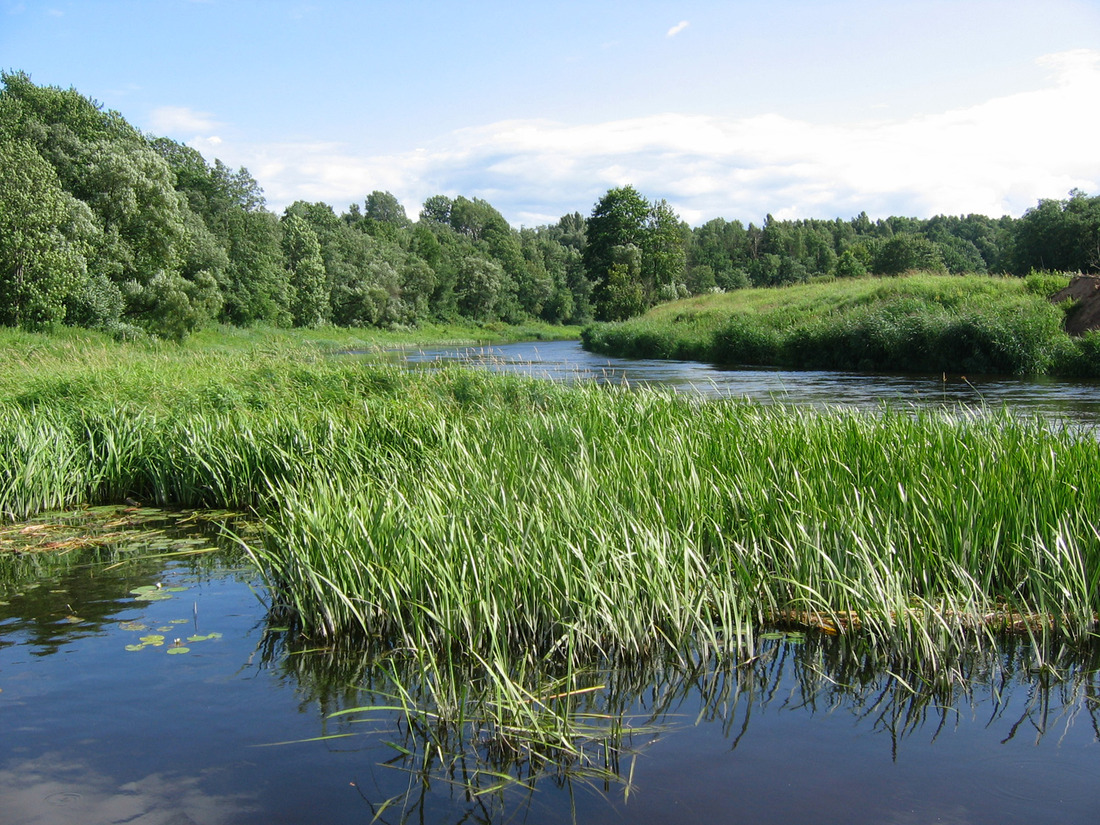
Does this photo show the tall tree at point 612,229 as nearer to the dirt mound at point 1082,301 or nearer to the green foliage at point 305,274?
the green foliage at point 305,274

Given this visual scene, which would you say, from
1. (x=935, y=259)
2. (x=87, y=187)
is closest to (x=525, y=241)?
(x=935, y=259)

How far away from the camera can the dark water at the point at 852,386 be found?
44.3 feet

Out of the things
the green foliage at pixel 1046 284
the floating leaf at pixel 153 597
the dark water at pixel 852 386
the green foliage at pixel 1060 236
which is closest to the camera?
the floating leaf at pixel 153 597

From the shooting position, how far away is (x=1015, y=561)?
444 cm

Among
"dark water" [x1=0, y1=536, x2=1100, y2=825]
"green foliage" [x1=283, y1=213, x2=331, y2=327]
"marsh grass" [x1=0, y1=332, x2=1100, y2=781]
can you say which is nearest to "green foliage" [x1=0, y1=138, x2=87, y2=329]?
"green foliage" [x1=283, y1=213, x2=331, y2=327]

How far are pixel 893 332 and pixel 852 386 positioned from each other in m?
5.88

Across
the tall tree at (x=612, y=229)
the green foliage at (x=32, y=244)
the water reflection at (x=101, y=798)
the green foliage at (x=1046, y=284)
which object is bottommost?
the water reflection at (x=101, y=798)

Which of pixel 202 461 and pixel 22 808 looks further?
pixel 202 461

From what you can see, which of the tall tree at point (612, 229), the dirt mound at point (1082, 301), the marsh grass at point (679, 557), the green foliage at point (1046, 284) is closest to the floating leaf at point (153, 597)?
the marsh grass at point (679, 557)

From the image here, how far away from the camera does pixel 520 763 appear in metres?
3.19

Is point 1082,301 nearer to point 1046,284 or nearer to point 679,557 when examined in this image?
point 1046,284

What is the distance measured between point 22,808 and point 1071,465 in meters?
5.57

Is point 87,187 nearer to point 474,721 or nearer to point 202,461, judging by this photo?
point 202,461

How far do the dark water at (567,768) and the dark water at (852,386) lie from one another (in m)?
7.81
